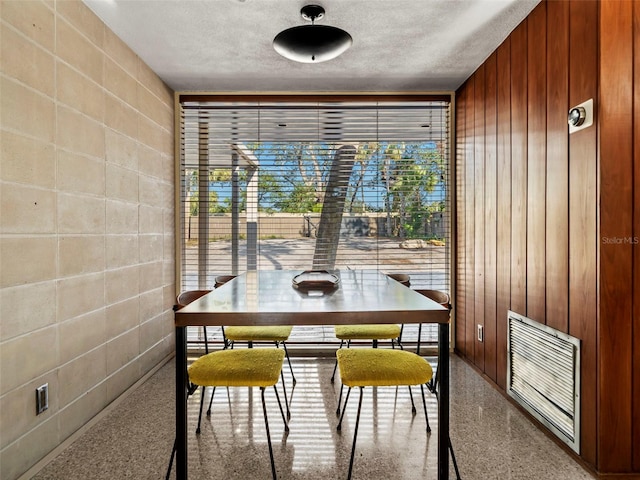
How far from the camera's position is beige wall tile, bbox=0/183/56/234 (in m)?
1.74

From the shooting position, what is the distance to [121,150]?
8.88 ft

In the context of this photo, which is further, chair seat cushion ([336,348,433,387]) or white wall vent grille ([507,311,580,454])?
white wall vent grille ([507,311,580,454])

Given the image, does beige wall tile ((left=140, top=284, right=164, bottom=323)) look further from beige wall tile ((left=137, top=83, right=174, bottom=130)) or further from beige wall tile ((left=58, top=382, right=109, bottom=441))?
beige wall tile ((left=137, top=83, right=174, bottom=130))

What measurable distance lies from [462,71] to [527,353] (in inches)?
91.7

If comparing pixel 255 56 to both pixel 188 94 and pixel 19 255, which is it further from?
pixel 19 255

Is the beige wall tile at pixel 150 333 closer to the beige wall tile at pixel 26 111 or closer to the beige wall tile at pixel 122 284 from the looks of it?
the beige wall tile at pixel 122 284

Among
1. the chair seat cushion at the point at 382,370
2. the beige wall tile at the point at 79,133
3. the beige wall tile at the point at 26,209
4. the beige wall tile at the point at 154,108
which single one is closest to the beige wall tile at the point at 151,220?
the beige wall tile at the point at 79,133

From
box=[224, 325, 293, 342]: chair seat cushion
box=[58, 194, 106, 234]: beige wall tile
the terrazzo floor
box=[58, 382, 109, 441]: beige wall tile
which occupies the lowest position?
the terrazzo floor

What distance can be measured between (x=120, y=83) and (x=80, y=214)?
3.49ft

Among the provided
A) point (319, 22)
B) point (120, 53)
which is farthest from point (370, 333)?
point (120, 53)

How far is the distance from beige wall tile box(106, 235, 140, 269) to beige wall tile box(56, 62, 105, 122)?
0.81 metres

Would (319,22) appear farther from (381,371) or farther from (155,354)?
(155,354)

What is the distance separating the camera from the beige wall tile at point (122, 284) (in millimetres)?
2578

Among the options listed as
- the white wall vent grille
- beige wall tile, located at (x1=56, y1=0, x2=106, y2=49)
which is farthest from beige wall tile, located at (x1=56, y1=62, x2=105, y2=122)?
the white wall vent grille
